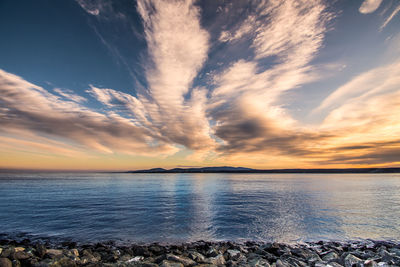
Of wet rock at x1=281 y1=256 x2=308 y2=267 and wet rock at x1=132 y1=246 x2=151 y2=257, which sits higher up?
wet rock at x1=281 y1=256 x2=308 y2=267

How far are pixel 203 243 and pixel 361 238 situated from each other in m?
11.7

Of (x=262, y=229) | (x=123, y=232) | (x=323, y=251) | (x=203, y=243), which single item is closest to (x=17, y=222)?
(x=123, y=232)

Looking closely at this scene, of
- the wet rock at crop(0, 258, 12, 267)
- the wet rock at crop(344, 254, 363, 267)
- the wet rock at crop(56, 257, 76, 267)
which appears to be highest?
the wet rock at crop(0, 258, 12, 267)

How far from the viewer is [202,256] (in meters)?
9.64

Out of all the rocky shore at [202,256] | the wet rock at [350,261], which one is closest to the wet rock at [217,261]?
the rocky shore at [202,256]

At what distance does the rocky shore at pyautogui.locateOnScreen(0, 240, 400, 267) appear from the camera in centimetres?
845

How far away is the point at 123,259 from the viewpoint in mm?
9461

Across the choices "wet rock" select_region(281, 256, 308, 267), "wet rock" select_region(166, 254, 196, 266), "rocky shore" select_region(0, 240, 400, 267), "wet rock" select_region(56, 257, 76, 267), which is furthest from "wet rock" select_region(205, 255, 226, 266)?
"wet rock" select_region(56, 257, 76, 267)

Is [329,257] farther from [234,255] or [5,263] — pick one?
[5,263]

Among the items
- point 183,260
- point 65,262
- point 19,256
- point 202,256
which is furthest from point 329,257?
point 19,256

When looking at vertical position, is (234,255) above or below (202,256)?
below

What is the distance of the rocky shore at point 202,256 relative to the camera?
8.45 meters

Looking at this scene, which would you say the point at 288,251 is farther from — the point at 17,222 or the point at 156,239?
the point at 17,222

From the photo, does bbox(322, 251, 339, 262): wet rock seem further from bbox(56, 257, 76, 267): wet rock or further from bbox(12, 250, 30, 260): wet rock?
bbox(12, 250, 30, 260): wet rock
